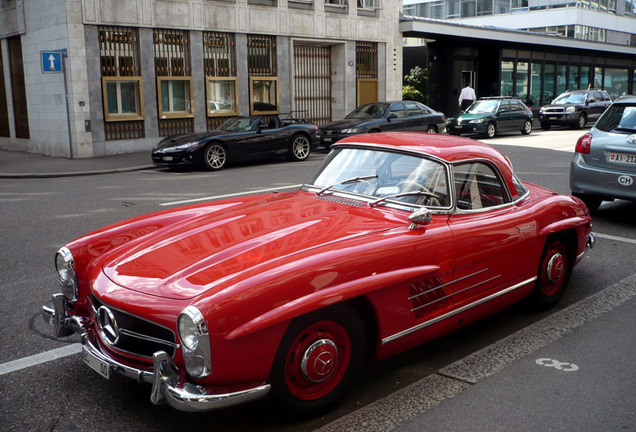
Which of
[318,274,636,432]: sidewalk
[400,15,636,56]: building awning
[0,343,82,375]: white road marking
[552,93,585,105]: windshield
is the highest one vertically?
[400,15,636,56]: building awning

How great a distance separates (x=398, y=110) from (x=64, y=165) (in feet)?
32.0

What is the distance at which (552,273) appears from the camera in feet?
16.1

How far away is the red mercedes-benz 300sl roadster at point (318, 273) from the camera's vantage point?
9.75 feet

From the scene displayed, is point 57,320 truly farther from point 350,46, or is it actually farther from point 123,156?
point 350,46

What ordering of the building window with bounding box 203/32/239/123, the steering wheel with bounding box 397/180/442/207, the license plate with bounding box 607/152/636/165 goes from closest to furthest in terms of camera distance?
the steering wheel with bounding box 397/180/442/207 < the license plate with bounding box 607/152/636/165 < the building window with bounding box 203/32/239/123

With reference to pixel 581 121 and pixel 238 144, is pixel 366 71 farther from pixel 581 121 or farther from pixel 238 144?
pixel 238 144

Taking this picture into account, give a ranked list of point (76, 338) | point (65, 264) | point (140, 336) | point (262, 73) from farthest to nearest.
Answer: point (262, 73) → point (76, 338) → point (65, 264) → point (140, 336)

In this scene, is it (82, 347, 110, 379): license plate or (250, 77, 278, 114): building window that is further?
(250, 77, 278, 114): building window

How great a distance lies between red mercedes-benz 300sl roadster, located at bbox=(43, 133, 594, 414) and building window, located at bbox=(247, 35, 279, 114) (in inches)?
710

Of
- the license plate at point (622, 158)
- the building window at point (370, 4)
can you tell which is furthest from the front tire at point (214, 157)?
the building window at point (370, 4)

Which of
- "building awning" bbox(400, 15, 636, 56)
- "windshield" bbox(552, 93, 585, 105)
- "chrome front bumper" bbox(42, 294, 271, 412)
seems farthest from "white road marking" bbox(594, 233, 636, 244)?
"windshield" bbox(552, 93, 585, 105)

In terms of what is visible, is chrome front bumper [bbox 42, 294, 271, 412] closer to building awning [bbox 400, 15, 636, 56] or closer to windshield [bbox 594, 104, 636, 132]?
windshield [bbox 594, 104, 636, 132]

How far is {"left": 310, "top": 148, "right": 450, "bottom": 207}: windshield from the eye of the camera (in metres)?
4.29

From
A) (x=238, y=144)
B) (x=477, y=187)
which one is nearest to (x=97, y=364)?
(x=477, y=187)
